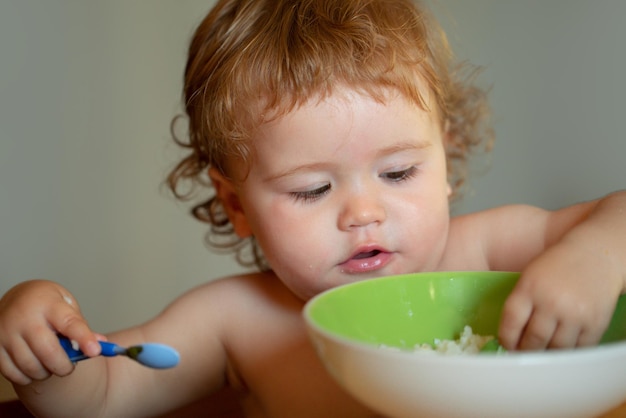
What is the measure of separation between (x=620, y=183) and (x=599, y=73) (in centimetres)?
20

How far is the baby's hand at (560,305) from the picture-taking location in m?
0.55

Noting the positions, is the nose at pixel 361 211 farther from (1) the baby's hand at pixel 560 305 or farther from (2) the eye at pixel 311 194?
(1) the baby's hand at pixel 560 305

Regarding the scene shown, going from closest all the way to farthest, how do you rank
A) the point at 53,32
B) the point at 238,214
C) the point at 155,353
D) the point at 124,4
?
the point at 155,353 < the point at 238,214 < the point at 53,32 < the point at 124,4

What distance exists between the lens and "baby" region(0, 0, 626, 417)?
0.73 meters

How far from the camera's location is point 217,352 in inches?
38.0

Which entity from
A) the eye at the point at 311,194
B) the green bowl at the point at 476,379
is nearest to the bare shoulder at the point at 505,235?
the eye at the point at 311,194

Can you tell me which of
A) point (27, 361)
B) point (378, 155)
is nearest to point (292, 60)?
point (378, 155)

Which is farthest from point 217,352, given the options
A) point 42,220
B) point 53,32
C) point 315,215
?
point 53,32

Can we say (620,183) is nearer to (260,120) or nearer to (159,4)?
(260,120)

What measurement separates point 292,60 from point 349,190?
0.17 m

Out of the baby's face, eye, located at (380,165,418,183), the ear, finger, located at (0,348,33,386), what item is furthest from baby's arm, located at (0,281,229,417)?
eye, located at (380,165,418,183)

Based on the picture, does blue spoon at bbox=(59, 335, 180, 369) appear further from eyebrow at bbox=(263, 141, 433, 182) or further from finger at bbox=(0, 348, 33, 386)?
eyebrow at bbox=(263, 141, 433, 182)

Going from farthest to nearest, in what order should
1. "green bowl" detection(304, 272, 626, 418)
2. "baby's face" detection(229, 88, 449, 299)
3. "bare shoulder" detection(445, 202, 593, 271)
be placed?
"bare shoulder" detection(445, 202, 593, 271) → "baby's face" detection(229, 88, 449, 299) → "green bowl" detection(304, 272, 626, 418)

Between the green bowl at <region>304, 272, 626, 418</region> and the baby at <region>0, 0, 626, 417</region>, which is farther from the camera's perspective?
the baby at <region>0, 0, 626, 417</region>
